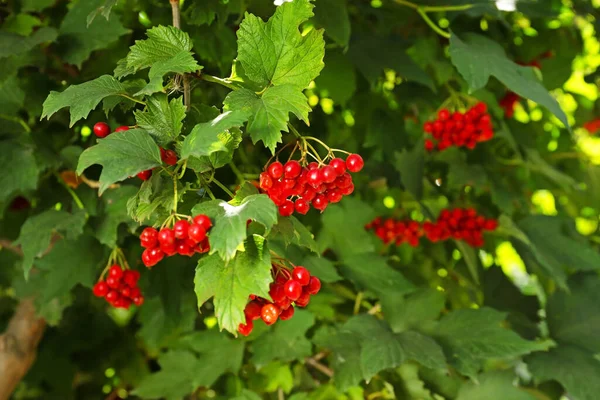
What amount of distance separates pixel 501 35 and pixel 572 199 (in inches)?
25.2

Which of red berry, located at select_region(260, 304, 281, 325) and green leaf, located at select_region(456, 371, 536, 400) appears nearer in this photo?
red berry, located at select_region(260, 304, 281, 325)

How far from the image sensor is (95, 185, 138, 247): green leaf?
1.04m

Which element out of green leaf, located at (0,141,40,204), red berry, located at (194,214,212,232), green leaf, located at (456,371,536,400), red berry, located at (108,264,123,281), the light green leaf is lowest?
green leaf, located at (456,371,536,400)

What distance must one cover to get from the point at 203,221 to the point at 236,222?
0.05m

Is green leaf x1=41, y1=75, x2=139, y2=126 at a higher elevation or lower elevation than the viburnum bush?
higher

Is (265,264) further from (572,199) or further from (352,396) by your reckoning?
(572,199)

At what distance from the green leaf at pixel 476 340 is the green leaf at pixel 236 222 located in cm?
72

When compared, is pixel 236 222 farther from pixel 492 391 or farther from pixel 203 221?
pixel 492 391

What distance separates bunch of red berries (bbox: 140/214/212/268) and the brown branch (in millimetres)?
850

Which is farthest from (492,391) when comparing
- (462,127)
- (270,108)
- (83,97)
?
(83,97)

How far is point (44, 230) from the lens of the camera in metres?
1.04

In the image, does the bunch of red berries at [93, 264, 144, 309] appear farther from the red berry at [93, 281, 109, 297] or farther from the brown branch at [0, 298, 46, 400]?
the brown branch at [0, 298, 46, 400]

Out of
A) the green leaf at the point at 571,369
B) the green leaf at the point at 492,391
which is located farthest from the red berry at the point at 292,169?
the green leaf at the point at 571,369

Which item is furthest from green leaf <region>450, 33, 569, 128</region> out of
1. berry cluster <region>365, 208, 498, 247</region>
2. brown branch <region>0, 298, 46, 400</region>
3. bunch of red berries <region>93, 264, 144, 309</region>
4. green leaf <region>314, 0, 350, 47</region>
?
brown branch <region>0, 298, 46, 400</region>
